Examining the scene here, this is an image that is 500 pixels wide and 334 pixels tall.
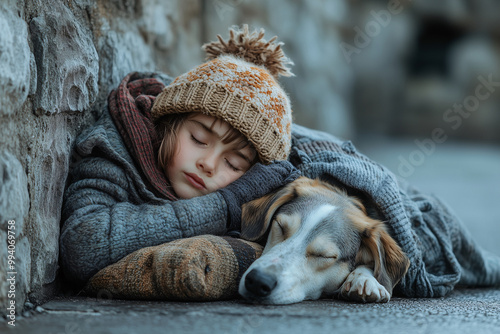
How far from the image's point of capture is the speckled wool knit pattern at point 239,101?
281 centimetres

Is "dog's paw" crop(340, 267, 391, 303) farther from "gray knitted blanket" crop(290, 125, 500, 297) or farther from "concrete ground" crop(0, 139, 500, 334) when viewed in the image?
"gray knitted blanket" crop(290, 125, 500, 297)

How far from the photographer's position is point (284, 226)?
2.55m

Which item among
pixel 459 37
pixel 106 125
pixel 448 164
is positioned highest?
pixel 459 37

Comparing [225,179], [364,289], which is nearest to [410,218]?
[364,289]

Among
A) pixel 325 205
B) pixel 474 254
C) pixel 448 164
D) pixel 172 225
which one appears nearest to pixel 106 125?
pixel 172 225

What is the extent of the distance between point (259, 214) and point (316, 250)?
0.34m

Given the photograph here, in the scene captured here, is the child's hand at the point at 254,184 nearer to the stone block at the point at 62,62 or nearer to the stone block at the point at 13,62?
the stone block at the point at 62,62

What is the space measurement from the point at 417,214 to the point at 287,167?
0.73 metres

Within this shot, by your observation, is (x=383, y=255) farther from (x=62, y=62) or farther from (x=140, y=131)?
(x=62, y=62)

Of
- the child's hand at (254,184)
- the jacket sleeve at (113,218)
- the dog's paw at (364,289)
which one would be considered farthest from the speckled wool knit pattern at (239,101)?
the dog's paw at (364,289)

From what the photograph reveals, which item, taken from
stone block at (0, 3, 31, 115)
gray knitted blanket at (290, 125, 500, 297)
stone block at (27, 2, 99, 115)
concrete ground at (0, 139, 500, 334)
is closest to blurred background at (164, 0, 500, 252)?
gray knitted blanket at (290, 125, 500, 297)

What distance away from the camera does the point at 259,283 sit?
2217mm

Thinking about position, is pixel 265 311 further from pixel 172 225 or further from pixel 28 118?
pixel 28 118

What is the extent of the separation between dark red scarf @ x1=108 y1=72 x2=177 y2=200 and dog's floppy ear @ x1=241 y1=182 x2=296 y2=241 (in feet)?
1.16
